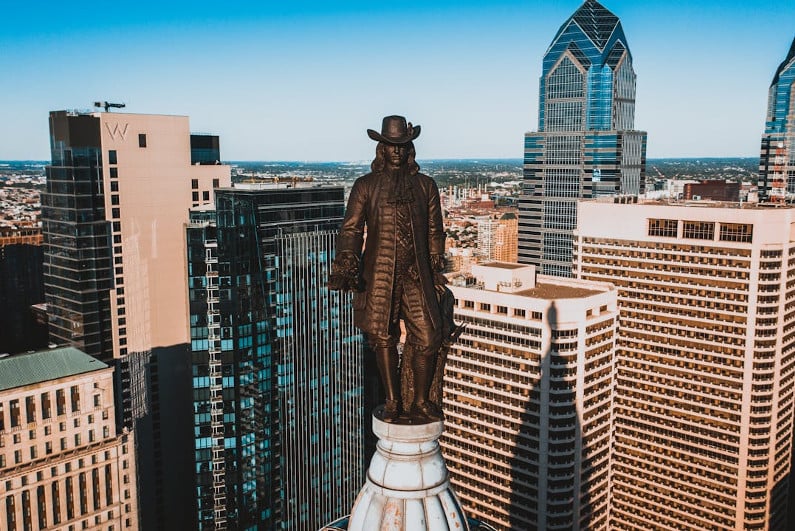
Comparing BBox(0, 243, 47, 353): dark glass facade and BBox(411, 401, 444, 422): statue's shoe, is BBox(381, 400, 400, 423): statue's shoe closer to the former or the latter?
BBox(411, 401, 444, 422): statue's shoe

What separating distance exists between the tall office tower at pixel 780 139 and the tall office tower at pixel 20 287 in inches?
5647

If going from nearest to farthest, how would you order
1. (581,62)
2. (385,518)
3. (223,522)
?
(385,518), (223,522), (581,62)

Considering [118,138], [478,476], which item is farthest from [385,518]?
[118,138]

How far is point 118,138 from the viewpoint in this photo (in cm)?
8388

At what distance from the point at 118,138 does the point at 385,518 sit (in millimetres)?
80610

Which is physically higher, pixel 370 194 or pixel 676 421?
pixel 370 194

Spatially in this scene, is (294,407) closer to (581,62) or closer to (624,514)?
(624,514)

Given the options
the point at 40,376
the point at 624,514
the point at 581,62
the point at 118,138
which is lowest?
the point at 624,514

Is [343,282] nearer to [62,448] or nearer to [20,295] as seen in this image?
[62,448]

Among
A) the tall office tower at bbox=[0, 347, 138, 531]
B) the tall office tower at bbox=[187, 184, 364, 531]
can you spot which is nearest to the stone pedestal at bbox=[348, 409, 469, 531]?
the tall office tower at bbox=[0, 347, 138, 531]

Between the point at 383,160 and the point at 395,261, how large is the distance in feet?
4.78

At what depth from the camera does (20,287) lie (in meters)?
124

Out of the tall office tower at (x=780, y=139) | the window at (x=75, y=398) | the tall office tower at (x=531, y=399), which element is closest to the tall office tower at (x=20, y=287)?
the window at (x=75, y=398)

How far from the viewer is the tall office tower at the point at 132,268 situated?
8256 centimetres
